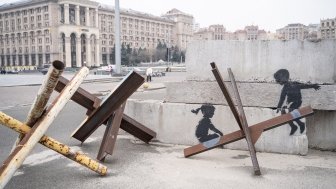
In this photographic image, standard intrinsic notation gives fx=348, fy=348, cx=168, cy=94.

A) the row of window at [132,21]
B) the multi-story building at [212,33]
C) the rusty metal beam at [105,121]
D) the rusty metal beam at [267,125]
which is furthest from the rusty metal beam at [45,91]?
the multi-story building at [212,33]

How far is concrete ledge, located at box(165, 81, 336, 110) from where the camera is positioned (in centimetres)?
480

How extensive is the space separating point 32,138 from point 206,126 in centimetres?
288

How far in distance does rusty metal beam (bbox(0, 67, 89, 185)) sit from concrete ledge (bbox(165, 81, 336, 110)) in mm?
2218

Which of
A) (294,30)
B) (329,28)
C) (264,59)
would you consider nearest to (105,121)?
(264,59)

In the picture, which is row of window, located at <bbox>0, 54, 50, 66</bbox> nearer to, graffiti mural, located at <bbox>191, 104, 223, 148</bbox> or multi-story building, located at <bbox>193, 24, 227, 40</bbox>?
multi-story building, located at <bbox>193, 24, 227, 40</bbox>

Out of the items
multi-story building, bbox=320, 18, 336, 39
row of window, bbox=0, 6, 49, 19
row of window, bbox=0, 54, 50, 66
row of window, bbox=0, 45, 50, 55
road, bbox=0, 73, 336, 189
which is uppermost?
row of window, bbox=0, 6, 49, 19

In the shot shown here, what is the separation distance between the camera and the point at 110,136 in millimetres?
4430

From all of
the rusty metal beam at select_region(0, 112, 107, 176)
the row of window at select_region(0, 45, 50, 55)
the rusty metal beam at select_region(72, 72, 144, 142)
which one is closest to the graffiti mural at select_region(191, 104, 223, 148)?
the rusty metal beam at select_region(72, 72, 144, 142)

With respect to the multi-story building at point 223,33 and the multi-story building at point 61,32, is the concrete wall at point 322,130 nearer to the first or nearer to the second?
the multi-story building at point 61,32

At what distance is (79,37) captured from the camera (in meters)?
106

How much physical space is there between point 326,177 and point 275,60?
5.95 feet

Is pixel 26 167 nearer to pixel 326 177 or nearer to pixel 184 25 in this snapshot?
pixel 326 177

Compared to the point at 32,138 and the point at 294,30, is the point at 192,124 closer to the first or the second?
the point at 32,138

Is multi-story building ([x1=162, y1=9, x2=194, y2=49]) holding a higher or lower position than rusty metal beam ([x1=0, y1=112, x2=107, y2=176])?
higher
